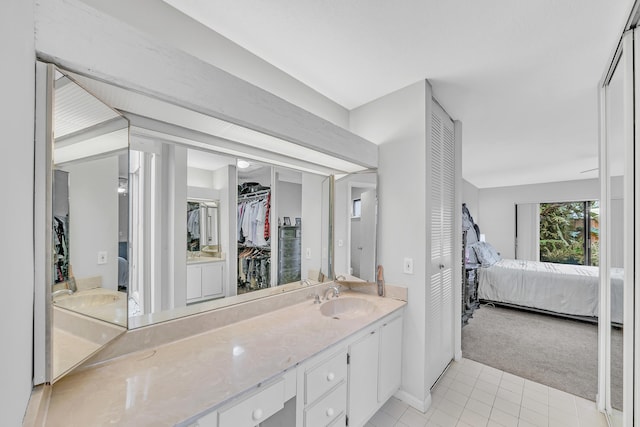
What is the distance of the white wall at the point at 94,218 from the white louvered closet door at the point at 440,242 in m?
1.94

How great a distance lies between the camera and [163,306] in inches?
51.1

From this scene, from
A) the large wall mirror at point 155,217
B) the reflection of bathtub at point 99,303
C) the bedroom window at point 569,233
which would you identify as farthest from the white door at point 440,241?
the bedroom window at point 569,233

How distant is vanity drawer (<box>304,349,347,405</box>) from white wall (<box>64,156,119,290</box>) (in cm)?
97

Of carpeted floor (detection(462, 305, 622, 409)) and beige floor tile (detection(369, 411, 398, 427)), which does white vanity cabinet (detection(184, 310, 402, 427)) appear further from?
carpeted floor (detection(462, 305, 622, 409))

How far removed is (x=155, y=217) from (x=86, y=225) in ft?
1.05

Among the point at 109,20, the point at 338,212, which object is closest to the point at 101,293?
the point at 109,20

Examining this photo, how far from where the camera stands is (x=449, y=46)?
62.3 inches

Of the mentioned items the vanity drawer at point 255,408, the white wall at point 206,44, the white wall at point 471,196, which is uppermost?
the white wall at point 206,44

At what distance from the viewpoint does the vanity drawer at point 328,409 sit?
4.10ft

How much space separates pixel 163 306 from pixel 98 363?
0.31 m

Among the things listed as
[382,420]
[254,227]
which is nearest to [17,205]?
[254,227]

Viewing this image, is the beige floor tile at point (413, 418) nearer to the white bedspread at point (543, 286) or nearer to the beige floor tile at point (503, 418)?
the beige floor tile at point (503, 418)

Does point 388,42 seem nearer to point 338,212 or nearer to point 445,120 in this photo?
point 445,120

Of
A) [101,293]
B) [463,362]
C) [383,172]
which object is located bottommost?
[463,362]
